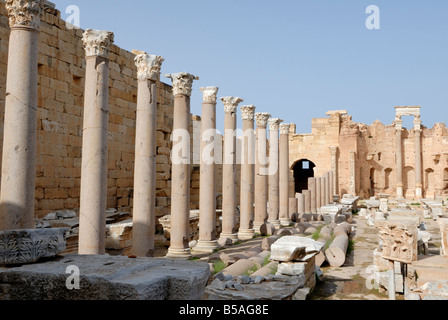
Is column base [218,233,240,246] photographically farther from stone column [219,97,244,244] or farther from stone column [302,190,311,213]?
stone column [302,190,311,213]

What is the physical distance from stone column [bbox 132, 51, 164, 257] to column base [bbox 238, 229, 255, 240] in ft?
16.9

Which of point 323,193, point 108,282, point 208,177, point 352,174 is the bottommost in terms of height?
point 108,282

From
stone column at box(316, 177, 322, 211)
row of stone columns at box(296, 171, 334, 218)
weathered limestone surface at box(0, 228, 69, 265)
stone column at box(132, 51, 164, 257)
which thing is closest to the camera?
weathered limestone surface at box(0, 228, 69, 265)

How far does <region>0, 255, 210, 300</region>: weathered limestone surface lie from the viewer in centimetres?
425

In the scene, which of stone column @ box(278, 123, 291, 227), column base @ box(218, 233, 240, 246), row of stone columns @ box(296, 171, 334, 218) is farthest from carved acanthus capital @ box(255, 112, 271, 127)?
column base @ box(218, 233, 240, 246)

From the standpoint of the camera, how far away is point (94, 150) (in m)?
7.92

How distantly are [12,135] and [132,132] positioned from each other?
8.86 m

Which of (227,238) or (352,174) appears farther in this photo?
(352,174)

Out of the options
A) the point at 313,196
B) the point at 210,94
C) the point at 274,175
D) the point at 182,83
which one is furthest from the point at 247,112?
the point at 313,196

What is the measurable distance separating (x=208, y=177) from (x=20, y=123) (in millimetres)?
5795

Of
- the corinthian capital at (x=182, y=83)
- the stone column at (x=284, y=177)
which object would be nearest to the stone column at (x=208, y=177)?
the corinthian capital at (x=182, y=83)

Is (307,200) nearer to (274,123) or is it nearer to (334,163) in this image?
(274,123)

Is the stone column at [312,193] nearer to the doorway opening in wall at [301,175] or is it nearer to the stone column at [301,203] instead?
the stone column at [301,203]
